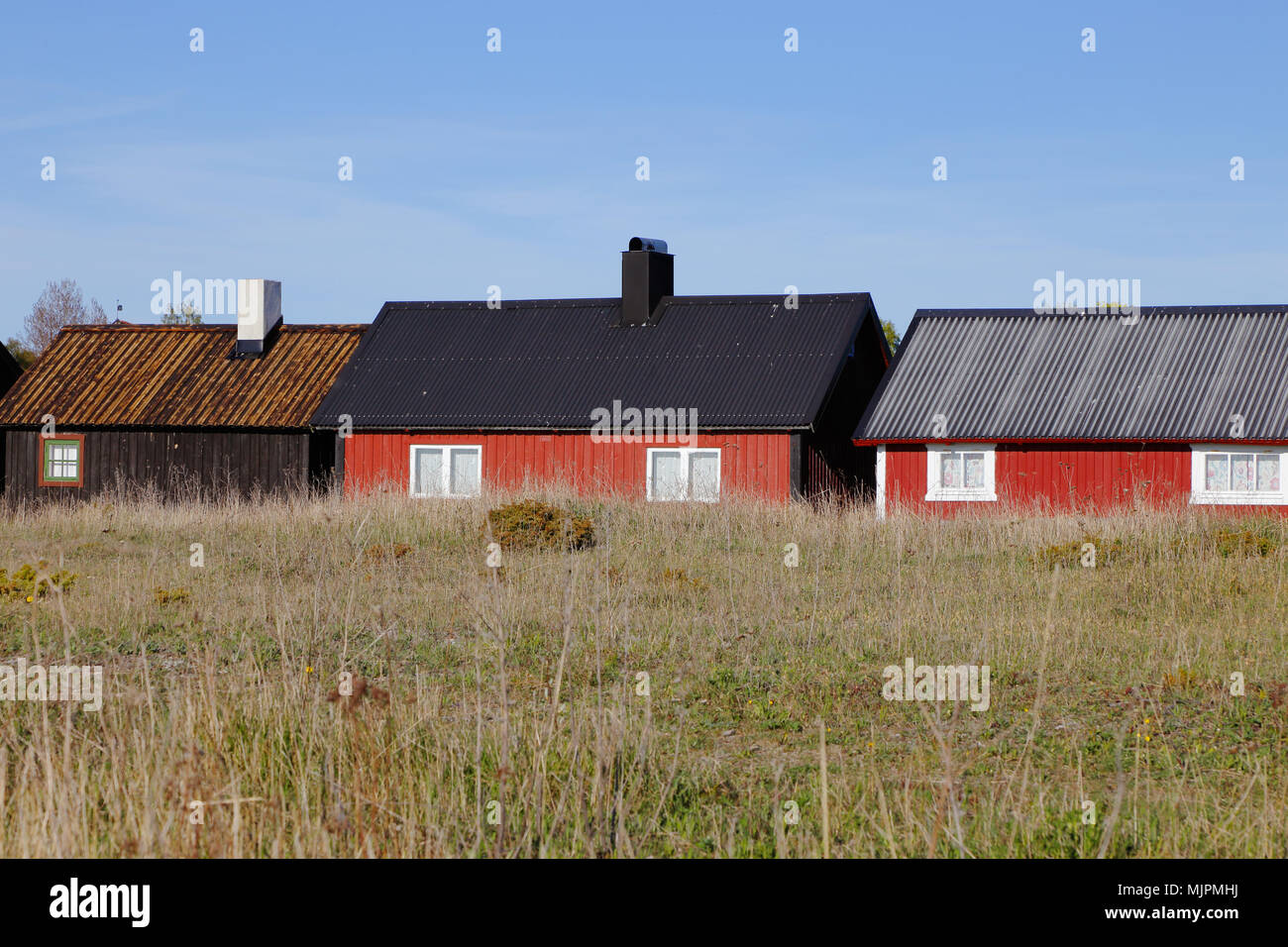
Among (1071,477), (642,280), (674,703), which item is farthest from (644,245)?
(674,703)

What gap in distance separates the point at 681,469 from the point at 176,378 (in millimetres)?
12536

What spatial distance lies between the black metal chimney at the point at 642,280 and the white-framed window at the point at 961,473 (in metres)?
7.45

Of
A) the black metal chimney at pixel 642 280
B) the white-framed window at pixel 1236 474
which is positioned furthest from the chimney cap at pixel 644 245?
the white-framed window at pixel 1236 474

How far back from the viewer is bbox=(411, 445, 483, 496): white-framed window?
83.9 feet

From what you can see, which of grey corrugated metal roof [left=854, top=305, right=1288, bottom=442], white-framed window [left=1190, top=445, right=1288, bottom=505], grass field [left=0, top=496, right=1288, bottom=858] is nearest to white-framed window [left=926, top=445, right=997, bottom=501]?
grey corrugated metal roof [left=854, top=305, right=1288, bottom=442]

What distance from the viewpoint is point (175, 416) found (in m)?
27.8

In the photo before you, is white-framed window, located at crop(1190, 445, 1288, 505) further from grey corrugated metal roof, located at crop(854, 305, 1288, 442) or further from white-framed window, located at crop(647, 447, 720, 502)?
white-framed window, located at crop(647, 447, 720, 502)

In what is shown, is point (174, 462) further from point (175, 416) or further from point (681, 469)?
point (681, 469)

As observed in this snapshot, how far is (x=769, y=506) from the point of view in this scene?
19719 millimetres

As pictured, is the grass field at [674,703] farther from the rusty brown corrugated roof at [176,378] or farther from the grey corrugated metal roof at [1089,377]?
the rusty brown corrugated roof at [176,378]

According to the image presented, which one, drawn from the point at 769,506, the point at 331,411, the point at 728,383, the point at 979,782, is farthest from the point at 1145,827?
the point at 331,411
